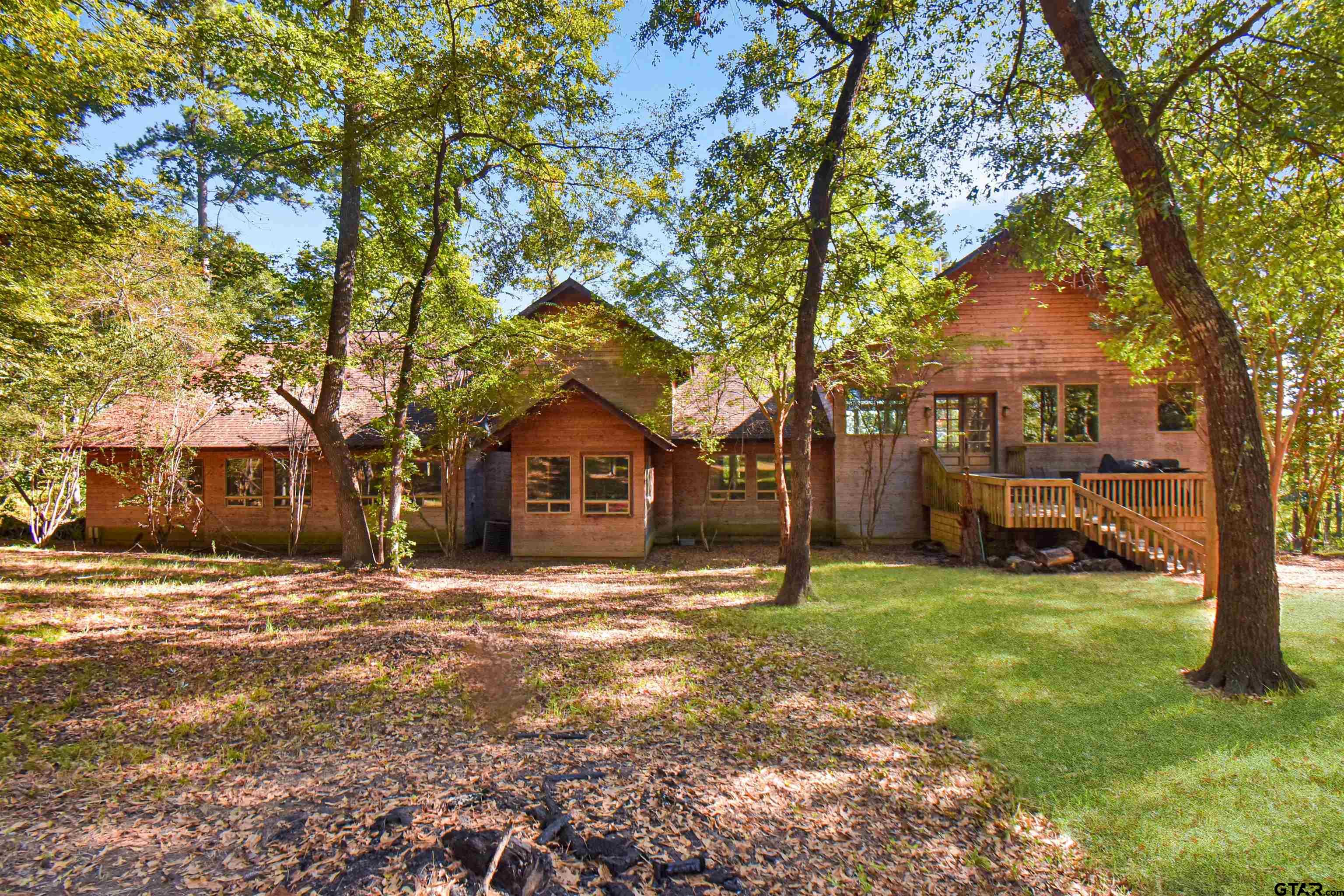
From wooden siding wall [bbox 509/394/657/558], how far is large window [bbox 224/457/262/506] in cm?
777

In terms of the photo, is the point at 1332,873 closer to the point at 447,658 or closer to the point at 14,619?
the point at 447,658

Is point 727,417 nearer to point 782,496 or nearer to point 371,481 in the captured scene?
point 782,496

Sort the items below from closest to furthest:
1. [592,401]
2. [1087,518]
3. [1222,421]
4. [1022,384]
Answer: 1. [1222,421]
2. [1087,518]
3. [592,401]
4. [1022,384]

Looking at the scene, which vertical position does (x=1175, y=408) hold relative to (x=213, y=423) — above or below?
above

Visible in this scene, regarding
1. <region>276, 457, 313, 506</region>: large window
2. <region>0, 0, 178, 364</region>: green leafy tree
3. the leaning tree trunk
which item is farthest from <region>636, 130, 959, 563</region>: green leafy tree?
<region>276, 457, 313, 506</region>: large window

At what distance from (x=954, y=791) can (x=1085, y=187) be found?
7348mm

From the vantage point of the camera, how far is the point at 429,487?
16.5m

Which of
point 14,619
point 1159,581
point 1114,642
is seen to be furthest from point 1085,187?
point 14,619

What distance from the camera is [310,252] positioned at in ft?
35.8

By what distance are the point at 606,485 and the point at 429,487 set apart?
17.6ft

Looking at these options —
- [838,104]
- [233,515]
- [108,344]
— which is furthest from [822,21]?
[233,515]

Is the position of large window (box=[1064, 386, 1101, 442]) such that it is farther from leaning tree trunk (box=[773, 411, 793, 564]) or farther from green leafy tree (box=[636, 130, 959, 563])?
leaning tree trunk (box=[773, 411, 793, 564])

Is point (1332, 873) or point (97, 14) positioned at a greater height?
point (97, 14)

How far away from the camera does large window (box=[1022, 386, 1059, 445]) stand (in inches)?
597
